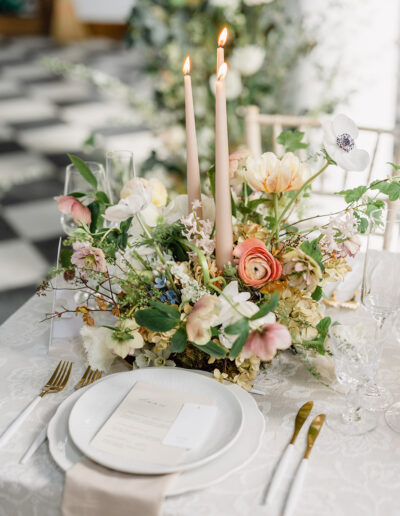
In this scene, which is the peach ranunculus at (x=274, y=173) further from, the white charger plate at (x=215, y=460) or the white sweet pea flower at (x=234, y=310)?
the white charger plate at (x=215, y=460)

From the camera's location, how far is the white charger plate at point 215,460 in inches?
31.5

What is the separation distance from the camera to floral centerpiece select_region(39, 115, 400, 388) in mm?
937

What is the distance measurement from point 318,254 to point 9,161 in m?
3.64

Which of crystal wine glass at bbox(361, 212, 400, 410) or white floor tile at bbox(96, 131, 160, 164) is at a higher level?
crystal wine glass at bbox(361, 212, 400, 410)

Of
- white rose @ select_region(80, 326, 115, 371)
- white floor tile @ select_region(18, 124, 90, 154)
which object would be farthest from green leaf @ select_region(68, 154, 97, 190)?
white floor tile @ select_region(18, 124, 90, 154)

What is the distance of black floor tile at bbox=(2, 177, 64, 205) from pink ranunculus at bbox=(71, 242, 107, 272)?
9.16 ft

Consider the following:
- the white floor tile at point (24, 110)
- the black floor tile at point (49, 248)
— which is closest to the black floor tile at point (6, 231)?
the black floor tile at point (49, 248)

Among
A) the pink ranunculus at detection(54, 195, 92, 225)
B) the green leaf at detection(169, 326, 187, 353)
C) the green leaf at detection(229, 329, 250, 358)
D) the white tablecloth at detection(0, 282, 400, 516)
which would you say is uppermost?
the pink ranunculus at detection(54, 195, 92, 225)

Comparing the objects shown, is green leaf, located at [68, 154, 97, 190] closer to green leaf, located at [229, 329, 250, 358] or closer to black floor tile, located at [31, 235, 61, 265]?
green leaf, located at [229, 329, 250, 358]

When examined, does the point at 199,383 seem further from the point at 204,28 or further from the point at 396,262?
the point at 204,28

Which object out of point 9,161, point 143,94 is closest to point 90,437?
point 9,161

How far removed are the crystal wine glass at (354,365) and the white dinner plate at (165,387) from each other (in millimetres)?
163

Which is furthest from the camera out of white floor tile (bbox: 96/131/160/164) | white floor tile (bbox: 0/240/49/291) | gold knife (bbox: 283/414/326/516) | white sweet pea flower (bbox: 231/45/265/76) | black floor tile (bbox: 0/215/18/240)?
white floor tile (bbox: 96/131/160/164)

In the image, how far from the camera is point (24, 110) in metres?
5.24
